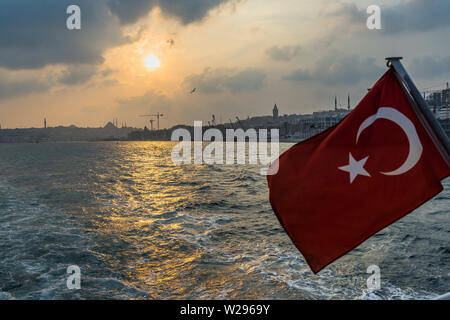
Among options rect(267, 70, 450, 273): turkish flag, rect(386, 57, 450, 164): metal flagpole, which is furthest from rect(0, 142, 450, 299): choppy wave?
rect(386, 57, 450, 164): metal flagpole

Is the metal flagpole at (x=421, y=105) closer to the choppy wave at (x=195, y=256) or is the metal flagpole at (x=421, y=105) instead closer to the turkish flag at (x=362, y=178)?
the turkish flag at (x=362, y=178)

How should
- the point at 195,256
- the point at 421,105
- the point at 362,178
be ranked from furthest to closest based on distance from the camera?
the point at 195,256 → the point at 362,178 → the point at 421,105

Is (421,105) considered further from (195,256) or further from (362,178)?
(195,256)

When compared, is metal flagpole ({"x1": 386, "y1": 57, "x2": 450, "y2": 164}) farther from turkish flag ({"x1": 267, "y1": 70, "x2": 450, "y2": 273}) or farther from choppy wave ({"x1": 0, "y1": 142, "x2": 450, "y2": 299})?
choppy wave ({"x1": 0, "y1": 142, "x2": 450, "y2": 299})

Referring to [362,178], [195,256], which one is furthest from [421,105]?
[195,256]

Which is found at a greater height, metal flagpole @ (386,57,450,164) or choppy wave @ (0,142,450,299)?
metal flagpole @ (386,57,450,164)

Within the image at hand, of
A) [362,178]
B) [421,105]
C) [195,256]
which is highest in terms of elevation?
[421,105]
